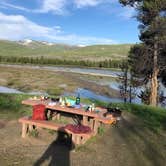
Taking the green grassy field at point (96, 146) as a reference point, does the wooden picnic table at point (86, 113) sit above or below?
above

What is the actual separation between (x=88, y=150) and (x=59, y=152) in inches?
37.1

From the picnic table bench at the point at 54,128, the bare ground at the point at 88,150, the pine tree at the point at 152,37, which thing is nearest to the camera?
the bare ground at the point at 88,150

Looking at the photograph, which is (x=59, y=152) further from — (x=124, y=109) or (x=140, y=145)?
(x=124, y=109)

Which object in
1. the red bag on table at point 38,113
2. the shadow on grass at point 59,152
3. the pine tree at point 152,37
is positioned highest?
the pine tree at point 152,37

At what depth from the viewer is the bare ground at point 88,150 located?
8.66 m

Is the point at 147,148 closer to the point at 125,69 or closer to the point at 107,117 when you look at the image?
the point at 107,117

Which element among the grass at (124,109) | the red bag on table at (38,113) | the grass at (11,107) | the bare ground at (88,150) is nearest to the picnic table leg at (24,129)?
the bare ground at (88,150)

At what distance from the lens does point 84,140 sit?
10109mm

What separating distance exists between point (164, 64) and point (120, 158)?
15.8m

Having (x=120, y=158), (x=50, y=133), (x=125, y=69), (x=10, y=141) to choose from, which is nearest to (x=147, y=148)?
(x=120, y=158)

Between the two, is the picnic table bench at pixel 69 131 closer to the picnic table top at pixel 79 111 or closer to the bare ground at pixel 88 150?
the picnic table top at pixel 79 111

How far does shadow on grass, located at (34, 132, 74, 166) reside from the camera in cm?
844

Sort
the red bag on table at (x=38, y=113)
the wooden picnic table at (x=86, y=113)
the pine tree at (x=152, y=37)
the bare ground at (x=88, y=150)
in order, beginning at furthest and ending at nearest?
1. the pine tree at (x=152, y=37)
2. the red bag on table at (x=38, y=113)
3. the wooden picnic table at (x=86, y=113)
4. the bare ground at (x=88, y=150)

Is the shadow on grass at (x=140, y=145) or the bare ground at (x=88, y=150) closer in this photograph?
the bare ground at (x=88, y=150)
